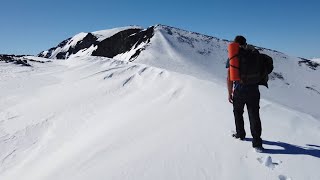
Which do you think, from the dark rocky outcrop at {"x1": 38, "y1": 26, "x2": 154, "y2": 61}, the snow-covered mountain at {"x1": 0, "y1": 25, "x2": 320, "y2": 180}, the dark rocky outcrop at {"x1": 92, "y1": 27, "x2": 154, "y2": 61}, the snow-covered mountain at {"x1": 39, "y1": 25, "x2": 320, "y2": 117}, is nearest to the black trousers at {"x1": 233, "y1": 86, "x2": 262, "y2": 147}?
the snow-covered mountain at {"x1": 0, "y1": 25, "x2": 320, "y2": 180}

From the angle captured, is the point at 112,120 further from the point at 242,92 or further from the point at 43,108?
the point at 242,92

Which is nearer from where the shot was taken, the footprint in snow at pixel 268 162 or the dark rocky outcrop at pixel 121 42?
the footprint in snow at pixel 268 162

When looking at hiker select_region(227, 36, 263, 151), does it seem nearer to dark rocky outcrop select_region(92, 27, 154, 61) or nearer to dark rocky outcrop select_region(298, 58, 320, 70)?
dark rocky outcrop select_region(298, 58, 320, 70)

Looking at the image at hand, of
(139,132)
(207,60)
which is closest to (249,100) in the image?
(139,132)

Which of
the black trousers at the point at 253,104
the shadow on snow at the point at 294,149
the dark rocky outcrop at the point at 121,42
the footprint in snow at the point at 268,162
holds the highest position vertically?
the dark rocky outcrop at the point at 121,42

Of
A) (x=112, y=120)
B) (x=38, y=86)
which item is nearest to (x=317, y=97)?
(x=38, y=86)

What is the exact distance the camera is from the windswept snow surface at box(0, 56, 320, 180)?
5.51m

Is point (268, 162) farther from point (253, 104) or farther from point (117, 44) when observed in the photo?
point (117, 44)

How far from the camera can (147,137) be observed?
23.2ft

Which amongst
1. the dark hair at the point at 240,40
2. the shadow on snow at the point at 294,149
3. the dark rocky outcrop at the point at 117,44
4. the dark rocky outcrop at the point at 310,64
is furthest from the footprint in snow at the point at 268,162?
the dark rocky outcrop at the point at 117,44

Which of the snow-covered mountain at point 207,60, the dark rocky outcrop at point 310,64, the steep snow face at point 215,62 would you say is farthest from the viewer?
the dark rocky outcrop at point 310,64

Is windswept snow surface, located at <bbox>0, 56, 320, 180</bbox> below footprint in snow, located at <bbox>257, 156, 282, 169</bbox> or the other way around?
the other way around

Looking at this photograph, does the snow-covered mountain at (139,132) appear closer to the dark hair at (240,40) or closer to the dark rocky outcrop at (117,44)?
the dark hair at (240,40)

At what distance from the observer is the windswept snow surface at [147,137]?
18.1ft
